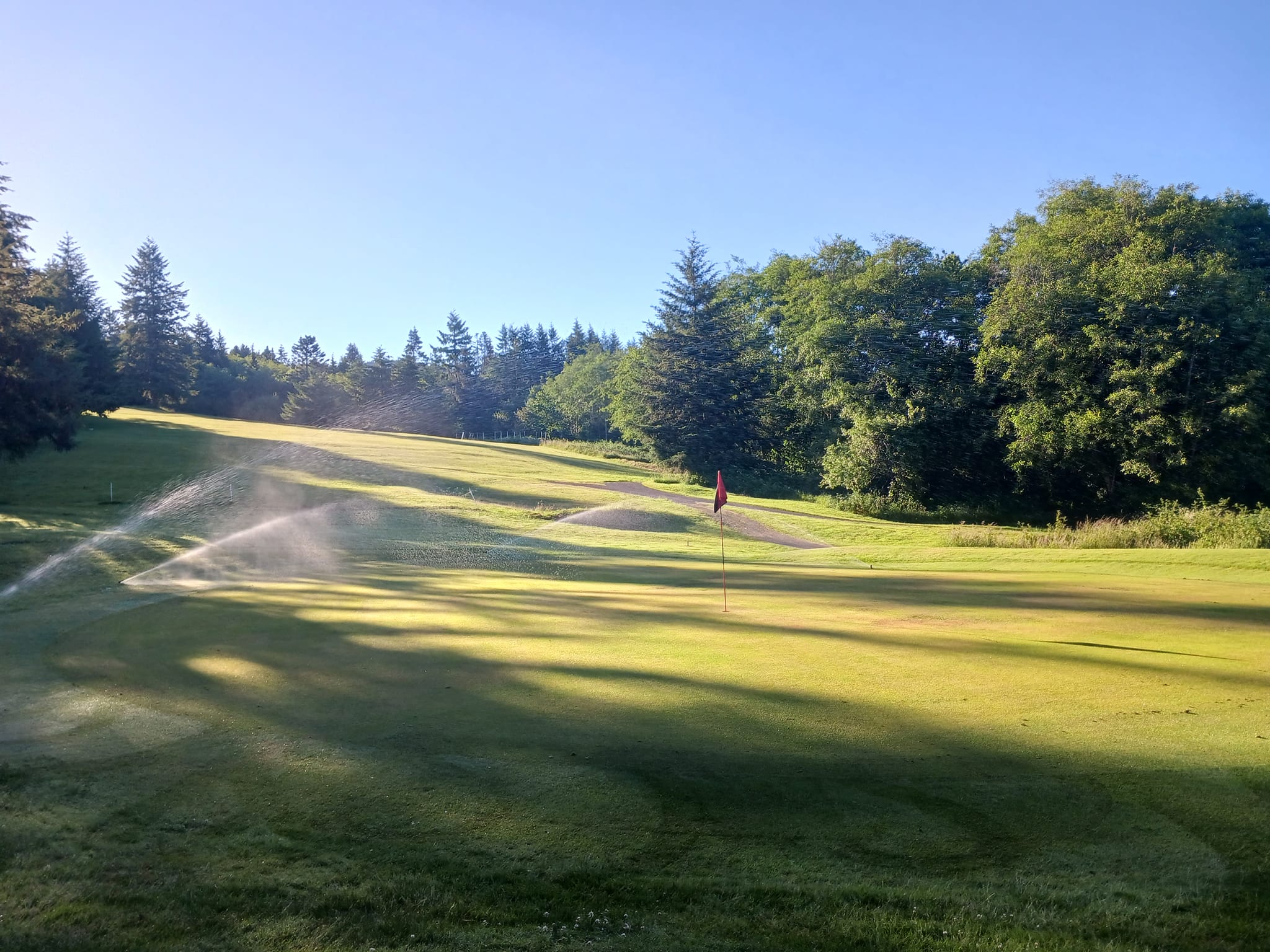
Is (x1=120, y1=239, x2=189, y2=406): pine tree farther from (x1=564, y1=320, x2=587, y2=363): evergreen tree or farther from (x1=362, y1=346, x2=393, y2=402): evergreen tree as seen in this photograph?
(x1=564, y1=320, x2=587, y2=363): evergreen tree

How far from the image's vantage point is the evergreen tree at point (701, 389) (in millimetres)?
63781

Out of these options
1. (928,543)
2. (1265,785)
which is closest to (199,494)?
(928,543)

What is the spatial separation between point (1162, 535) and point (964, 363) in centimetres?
2364

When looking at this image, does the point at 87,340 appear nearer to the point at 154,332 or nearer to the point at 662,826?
the point at 154,332

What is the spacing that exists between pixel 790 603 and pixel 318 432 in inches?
2613

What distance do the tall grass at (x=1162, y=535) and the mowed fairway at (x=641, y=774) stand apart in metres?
13.2

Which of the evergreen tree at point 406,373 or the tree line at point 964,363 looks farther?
the evergreen tree at point 406,373

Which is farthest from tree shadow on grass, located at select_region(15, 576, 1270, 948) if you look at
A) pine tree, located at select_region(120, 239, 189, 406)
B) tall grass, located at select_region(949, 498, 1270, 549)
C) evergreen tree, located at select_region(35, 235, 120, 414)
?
pine tree, located at select_region(120, 239, 189, 406)

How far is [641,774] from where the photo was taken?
6473mm

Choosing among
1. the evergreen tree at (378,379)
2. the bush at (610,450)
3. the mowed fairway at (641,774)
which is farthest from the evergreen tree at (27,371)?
the evergreen tree at (378,379)

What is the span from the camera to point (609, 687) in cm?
899

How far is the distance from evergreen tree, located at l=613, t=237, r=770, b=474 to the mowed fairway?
48833mm

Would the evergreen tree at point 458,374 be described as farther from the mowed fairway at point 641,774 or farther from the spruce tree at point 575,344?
the mowed fairway at point 641,774

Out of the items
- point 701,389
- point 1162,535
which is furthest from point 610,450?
point 1162,535
